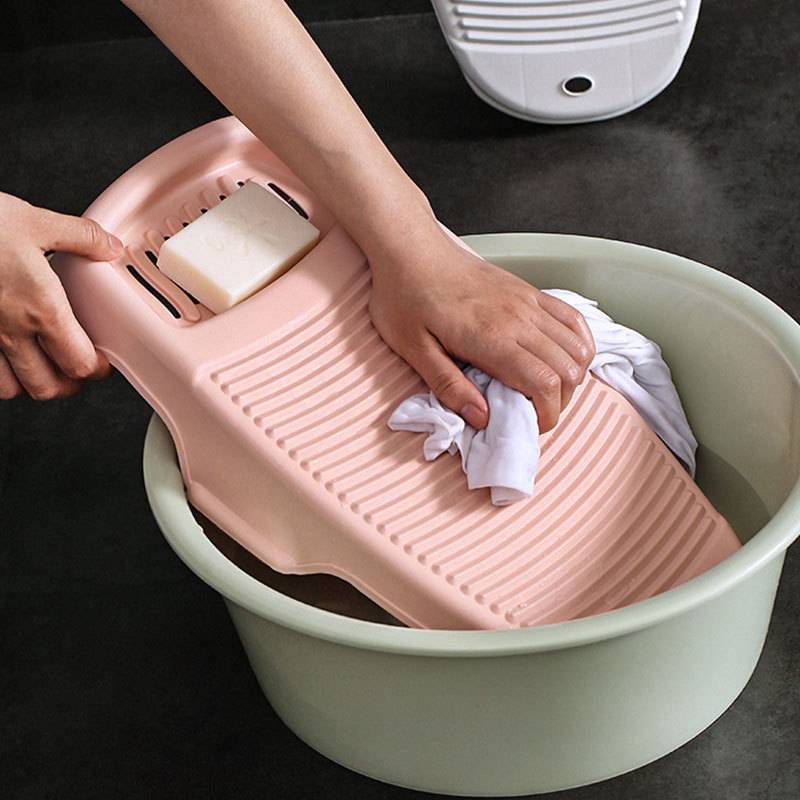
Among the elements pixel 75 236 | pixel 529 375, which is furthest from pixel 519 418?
pixel 75 236

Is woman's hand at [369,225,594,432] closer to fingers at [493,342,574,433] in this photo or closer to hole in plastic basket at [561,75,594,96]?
fingers at [493,342,574,433]

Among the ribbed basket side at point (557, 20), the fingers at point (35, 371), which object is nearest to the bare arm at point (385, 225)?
the fingers at point (35, 371)

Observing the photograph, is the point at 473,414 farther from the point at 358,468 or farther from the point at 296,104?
the point at 296,104

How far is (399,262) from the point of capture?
47.1 inches

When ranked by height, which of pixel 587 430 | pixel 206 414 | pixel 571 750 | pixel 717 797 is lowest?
pixel 717 797

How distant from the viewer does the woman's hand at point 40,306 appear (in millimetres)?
1111

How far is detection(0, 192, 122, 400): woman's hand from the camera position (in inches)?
43.8

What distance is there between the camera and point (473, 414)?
1.17 meters

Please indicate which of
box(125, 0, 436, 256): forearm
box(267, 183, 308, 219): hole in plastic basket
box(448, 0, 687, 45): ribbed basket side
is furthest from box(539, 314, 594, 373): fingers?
box(448, 0, 687, 45): ribbed basket side

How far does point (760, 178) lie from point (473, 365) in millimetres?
875

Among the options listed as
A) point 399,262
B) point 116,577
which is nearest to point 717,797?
point 399,262

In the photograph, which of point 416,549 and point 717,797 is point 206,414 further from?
point 717,797

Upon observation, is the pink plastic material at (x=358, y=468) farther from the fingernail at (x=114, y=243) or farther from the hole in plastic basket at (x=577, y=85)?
the hole in plastic basket at (x=577, y=85)

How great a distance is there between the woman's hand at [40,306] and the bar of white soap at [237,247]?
0.20 feet
